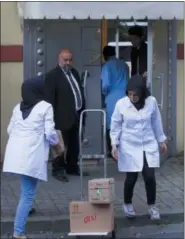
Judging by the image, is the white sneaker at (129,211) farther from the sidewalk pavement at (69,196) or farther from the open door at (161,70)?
the open door at (161,70)

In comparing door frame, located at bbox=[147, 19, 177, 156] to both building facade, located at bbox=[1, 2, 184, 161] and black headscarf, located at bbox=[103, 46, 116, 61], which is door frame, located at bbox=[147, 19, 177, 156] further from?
black headscarf, located at bbox=[103, 46, 116, 61]

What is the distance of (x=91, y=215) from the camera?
6.94 metres

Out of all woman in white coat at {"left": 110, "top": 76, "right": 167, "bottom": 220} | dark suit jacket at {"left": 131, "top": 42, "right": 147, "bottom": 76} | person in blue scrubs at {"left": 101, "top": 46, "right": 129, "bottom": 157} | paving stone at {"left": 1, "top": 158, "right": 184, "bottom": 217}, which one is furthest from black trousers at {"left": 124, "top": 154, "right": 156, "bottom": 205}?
dark suit jacket at {"left": 131, "top": 42, "right": 147, "bottom": 76}

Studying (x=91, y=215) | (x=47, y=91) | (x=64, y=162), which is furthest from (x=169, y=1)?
(x=91, y=215)

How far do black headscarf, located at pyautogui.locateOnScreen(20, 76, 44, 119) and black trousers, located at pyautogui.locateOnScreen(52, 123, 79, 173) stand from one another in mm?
2348

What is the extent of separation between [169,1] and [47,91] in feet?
6.40

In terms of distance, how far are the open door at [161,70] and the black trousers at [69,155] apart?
1.24 meters

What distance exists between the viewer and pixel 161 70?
1023 centimetres

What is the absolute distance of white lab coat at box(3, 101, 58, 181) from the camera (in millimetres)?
6832

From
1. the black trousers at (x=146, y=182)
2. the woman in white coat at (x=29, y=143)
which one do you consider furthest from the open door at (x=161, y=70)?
the woman in white coat at (x=29, y=143)

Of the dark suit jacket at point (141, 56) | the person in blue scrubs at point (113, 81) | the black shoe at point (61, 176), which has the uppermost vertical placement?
the dark suit jacket at point (141, 56)

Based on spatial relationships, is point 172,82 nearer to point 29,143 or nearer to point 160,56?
point 160,56

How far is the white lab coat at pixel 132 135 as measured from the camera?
7297 millimetres

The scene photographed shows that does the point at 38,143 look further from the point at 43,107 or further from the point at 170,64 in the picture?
the point at 170,64
